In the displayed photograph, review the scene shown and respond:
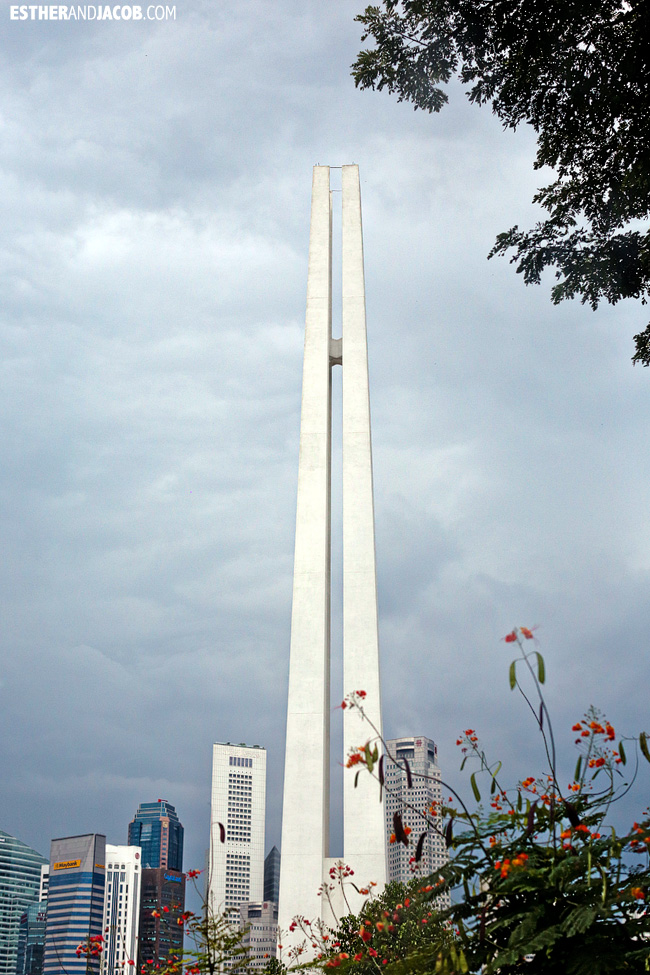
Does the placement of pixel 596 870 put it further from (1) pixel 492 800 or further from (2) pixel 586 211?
(2) pixel 586 211

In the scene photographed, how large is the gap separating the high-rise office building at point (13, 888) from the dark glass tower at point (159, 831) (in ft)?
85.7

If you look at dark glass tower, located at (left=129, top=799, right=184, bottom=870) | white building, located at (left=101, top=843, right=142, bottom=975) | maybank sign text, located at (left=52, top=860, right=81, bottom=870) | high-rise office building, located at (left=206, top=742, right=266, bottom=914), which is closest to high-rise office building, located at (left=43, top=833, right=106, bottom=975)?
maybank sign text, located at (left=52, top=860, right=81, bottom=870)

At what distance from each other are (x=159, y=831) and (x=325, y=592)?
155566 millimetres

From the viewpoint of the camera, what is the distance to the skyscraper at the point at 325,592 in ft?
42.0

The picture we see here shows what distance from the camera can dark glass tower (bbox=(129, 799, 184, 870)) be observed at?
154 metres

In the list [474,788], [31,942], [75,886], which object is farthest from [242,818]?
[474,788]

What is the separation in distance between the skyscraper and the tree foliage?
7.67 m

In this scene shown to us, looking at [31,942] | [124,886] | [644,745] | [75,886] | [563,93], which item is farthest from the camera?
[75,886]

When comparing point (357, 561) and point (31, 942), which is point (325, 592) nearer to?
point (357, 561)

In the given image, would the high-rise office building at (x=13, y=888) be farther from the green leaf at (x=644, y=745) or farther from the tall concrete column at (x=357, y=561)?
the green leaf at (x=644, y=745)

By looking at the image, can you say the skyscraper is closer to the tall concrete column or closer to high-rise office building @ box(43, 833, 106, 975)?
the tall concrete column

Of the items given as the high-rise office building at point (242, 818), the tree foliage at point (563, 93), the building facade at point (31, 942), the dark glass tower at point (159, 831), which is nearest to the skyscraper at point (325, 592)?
the tree foliage at point (563, 93)

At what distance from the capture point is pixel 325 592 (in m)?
14.3

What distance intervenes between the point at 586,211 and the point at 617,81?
0.93 m
